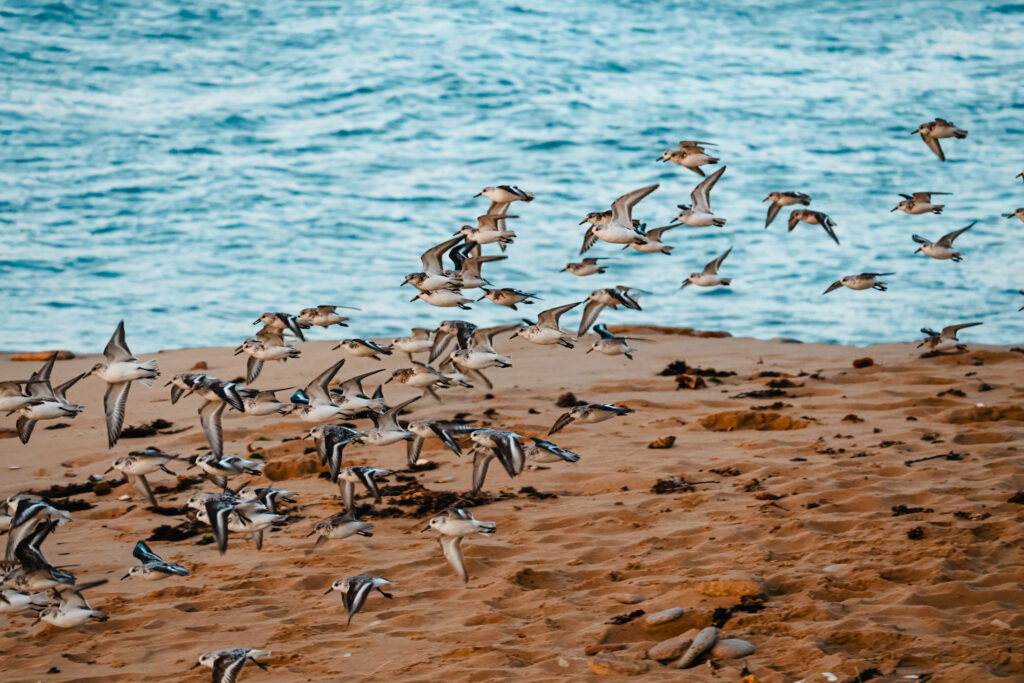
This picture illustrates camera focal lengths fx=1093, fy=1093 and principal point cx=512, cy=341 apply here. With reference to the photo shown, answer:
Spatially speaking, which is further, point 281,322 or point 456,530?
point 281,322

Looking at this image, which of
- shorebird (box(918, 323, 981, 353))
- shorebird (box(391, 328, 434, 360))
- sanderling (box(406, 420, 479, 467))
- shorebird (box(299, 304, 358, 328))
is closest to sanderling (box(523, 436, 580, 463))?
sanderling (box(406, 420, 479, 467))

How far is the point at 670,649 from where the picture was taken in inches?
234

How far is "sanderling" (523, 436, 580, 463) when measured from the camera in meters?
6.92

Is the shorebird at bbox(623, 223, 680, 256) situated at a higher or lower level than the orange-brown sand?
higher

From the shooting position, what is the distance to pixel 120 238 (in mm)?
22688

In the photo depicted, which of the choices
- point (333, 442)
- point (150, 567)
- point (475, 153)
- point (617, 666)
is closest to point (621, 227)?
point (333, 442)

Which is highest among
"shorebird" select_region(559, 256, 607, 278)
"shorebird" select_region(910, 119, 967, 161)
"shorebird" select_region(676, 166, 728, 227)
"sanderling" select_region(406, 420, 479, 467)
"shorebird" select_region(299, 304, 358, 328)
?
"shorebird" select_region(910, 119, 967, 161)

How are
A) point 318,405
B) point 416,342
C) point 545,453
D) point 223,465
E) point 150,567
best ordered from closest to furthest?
point 150,567 < point 223,465 < point 318,405 < point 545,453 < point 416,342

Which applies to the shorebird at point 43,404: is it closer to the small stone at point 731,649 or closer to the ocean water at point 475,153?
the small stone at point 731,649

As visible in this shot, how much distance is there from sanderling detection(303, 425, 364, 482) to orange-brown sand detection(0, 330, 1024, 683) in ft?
3.04

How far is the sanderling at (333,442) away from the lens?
22.7ft

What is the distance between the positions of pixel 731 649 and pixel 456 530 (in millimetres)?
1819

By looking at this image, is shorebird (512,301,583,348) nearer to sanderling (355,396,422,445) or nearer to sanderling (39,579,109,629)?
sanderling (355,396,422,445)

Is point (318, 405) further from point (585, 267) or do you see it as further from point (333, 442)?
point (585, 267)
